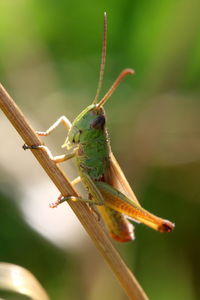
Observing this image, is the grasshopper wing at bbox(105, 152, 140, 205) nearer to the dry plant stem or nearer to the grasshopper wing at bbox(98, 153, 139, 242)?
the grasshopper wing at bbox(98, 153, 139, 242)

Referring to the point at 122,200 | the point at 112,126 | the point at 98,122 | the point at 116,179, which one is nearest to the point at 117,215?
the point at 122,200

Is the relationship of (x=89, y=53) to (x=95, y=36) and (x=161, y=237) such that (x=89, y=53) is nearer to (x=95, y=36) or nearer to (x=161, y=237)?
(x=95, y=36)

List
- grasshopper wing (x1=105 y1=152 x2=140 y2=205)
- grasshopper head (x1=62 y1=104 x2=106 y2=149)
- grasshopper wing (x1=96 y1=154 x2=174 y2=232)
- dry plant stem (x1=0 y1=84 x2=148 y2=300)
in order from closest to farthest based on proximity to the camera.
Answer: dry plant stem (x1=0 y1=84 x2=148 y2=300), grasshopper head (x1=62 y1=104 x2=106 y2=149), grasshopper wing (x1=96 y1=154 x2=174 y2=232), grasshopper wing (x1=105 y1=152 x2=140 y2=205)

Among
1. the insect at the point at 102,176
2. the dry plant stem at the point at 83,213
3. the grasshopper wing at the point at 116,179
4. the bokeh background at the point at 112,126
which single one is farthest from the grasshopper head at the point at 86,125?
the bokeh background at the point at 112,126

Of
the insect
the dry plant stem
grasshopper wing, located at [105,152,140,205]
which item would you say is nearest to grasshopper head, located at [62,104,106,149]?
the insect

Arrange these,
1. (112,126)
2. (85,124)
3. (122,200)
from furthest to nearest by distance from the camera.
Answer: (112,126), (122,200), (85,124)

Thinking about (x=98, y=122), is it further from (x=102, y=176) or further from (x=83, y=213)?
(x=83, y=213)
